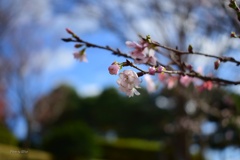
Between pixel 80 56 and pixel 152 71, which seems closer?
pixel 152 71

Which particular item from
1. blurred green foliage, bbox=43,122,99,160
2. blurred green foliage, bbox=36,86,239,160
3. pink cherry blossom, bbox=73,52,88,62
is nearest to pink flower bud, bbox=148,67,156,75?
pink cherry blossom, bbox=73,52,88,62

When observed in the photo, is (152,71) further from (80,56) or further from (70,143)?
(70,143)

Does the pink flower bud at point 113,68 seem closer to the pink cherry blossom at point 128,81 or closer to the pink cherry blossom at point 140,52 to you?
the pink cherry blossom at point 128,81

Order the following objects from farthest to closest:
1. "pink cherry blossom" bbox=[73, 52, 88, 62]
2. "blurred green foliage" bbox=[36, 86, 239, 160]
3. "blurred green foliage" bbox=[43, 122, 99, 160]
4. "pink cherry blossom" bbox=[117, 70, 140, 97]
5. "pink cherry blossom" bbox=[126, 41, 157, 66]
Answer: "blurred green foliage" bbox=[43, 122, 99, 160]
"blurred green foliage" bbox=[36, 86, 239, 160]
"pink cherry blossom" bbox=[73, 52, 88, 62]
"pink cherry blossom" bbox=[126, 41, 157, 66]
"pink cherry blossom" bbox=[117, 70, 140, 97]

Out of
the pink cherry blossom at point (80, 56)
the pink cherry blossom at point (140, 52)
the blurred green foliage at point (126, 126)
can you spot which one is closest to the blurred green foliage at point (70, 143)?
the blurred green foliage at point (126, 126)

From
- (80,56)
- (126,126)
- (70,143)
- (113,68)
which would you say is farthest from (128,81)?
(126,126)

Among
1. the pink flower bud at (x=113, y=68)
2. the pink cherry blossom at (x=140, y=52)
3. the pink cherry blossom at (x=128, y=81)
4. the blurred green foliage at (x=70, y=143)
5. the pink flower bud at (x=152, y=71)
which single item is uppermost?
the blurred green foliage at (x=70, y=143)

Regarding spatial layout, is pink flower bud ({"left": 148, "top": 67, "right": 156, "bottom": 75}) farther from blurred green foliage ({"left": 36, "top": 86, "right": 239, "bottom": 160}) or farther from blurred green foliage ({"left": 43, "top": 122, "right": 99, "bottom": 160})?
blurred green foliage ({"left": 43, "top": 122, "right": 99, "bottom": 160})

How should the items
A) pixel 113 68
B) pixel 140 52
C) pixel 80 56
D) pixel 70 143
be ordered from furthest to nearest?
1. pixel 70 143
2. pixel 80 56
3. pixel 140 52
4. pixel 113 68
